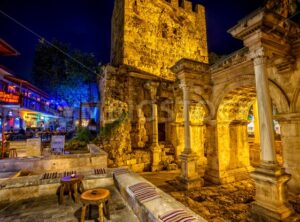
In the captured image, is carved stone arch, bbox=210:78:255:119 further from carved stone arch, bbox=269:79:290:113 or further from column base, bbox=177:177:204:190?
column base, bbox=177:177:204:190

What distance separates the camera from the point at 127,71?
11875 millimetres

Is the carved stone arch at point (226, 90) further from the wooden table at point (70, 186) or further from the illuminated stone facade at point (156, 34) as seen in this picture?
the illuminated stone facade at point (156, 34)

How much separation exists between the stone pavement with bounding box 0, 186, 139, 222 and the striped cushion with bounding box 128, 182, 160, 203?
458 millimetres

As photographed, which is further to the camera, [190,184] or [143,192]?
[190,184]

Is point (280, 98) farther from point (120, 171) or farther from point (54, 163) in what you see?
point (54, 163)

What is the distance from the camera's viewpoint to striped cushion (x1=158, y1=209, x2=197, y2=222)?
2.15m

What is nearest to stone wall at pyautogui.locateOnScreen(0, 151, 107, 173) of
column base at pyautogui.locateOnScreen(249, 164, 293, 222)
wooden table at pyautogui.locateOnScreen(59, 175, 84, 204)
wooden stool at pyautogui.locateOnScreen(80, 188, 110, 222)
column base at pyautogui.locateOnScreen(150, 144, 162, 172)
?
wooden table at pyautogui.locateOnScreen(59, 175, 84, 204)

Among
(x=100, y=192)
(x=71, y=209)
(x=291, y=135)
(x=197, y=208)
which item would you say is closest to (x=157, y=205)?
(x=100, y=192)

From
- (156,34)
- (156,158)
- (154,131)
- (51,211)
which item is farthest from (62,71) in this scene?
(51,211)

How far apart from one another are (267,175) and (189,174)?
355 centimetres

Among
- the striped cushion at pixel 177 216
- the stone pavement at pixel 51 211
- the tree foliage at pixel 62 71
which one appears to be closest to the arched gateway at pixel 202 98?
the striped cushion at pixel 177 216

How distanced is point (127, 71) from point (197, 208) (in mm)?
9464

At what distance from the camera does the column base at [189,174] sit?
7148mm

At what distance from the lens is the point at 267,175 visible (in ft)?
13.7
